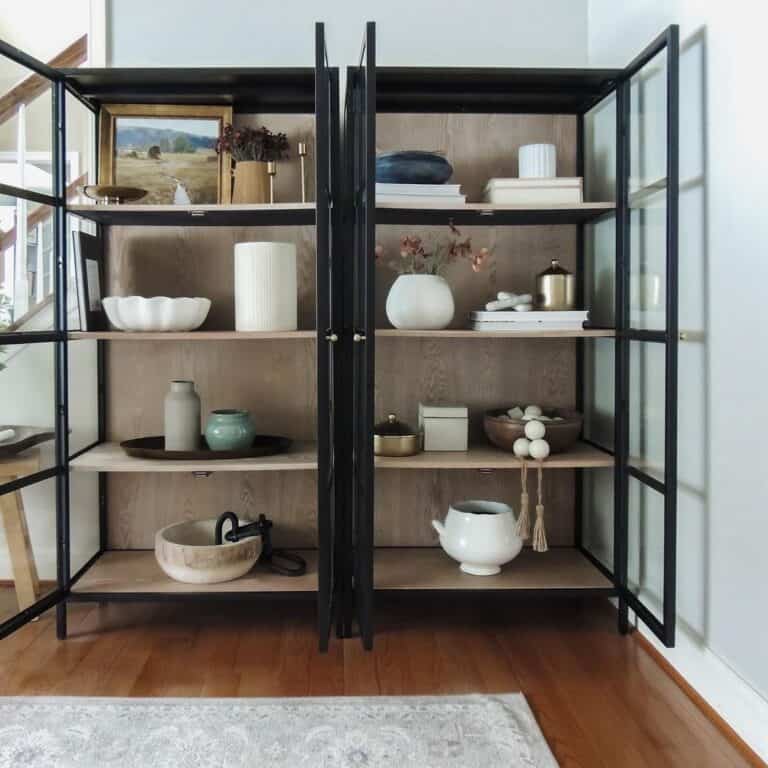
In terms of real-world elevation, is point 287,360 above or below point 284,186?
below

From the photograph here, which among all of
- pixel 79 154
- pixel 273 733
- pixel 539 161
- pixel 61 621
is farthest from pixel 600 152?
pixel 61 621

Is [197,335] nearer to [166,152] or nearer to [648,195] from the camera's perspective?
[166,152]

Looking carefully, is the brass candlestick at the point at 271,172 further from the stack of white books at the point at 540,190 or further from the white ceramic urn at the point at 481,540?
the white ceramic urn at the point at 481,540

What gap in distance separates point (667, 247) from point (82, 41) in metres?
2.07

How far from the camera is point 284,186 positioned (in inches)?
108

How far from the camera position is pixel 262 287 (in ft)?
7.93

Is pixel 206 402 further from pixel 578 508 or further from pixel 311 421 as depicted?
pixel 578 508

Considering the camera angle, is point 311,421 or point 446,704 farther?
point 311,421

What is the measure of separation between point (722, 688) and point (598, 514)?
820 millimetres

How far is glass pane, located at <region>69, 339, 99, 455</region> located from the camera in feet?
8.82

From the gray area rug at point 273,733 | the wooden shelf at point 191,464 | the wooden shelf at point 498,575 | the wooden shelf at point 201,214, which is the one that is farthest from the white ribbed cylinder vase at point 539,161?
the gray area rug at point 273,733

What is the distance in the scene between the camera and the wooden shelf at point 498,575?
8.07 ft

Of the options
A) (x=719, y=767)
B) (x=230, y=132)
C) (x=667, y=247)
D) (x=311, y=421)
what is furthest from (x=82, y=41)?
(x=719, y=767)

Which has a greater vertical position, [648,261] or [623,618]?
[648,261]
